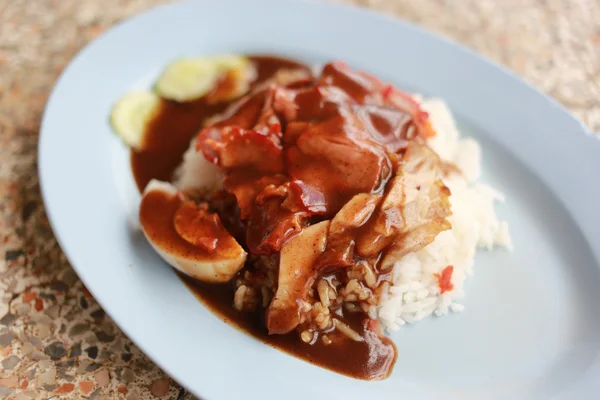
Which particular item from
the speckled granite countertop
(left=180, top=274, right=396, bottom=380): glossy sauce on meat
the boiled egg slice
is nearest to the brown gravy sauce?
(left=180, top=274, right=396, bottom=380): glossy sauce on meat

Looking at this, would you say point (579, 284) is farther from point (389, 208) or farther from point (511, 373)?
point (389, 208)

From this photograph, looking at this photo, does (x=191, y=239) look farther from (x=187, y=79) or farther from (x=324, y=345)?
(x=187, y=79)

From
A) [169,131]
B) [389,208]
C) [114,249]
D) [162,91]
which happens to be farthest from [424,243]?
[162,91]

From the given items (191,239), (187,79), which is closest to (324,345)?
(191,239)

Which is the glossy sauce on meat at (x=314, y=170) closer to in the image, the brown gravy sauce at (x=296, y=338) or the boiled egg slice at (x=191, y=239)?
the brown gravy sauce at (x=296, y=338)

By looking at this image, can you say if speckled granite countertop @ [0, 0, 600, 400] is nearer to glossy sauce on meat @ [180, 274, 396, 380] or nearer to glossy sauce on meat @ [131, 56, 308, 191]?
glossy sauce on meat @ [180, 274, 396, 380]

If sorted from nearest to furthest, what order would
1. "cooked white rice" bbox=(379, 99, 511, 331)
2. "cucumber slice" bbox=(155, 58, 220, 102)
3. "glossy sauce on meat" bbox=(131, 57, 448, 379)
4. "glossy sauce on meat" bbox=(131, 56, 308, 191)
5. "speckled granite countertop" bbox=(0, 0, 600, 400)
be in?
"speckled granite countertop" bbox=(0, 0, 600, 400), "glossy sauce on meat" bbox=(131, 57, 448, 379), "cooked white rice" bbox=(379, 99, 511, 331), "glossy sauce on meat" bbox=(131, 56, 308, 191), "cucumber slice" bbox=(155, 58, 220, 102)
